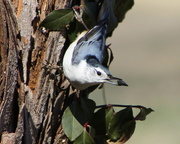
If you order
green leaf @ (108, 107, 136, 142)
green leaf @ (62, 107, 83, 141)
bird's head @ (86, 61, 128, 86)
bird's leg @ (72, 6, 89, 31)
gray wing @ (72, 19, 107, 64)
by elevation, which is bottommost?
green leaf @ (108, 107, 136, 142)

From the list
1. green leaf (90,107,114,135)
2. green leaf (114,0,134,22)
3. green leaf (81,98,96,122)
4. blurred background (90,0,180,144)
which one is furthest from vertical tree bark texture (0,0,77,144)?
blurred background (90,0,180,144)

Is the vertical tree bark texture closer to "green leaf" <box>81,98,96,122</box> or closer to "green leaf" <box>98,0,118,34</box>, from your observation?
"green leaf" <box>81,98,96,122</box>

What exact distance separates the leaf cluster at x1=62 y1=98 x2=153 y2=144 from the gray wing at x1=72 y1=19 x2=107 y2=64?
331mm

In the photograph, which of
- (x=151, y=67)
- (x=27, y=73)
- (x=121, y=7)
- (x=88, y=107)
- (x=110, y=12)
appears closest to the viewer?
(x=27, y=73)

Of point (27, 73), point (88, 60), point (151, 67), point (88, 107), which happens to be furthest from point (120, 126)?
point (151, 67)

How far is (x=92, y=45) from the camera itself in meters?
3.46

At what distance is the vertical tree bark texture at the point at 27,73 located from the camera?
2908 mm

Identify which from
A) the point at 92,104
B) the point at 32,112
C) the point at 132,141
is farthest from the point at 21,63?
the point at 132,141

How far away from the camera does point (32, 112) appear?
9.60ft

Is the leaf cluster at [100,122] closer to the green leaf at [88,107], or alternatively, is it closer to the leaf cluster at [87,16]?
the green leaf at [88,107]

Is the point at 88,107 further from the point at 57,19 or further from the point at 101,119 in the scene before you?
the point at 57,19

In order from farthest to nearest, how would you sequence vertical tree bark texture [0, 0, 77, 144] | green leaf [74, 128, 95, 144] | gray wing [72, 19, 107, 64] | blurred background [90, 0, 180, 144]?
blurred background [90, 0, 180, 144] → gray wing [72, 19, 107, 64] → green leaf [74, 128, 95, 144] → vertical tree bark texture [0, 0, 77, 144]

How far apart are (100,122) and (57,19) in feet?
2.10

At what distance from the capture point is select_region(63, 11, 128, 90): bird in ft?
10.3
